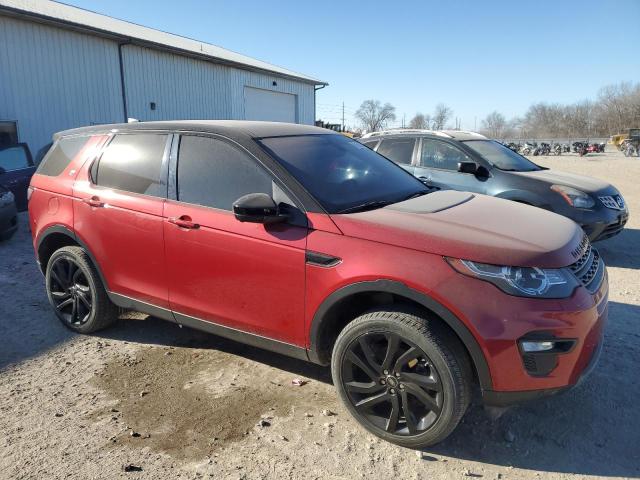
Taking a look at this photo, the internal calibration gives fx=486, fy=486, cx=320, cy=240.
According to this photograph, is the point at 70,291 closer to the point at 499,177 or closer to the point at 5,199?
the point at 5,199

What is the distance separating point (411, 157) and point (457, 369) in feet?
17.2

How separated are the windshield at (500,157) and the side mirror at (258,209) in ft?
15.8

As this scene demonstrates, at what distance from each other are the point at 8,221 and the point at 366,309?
6.91m

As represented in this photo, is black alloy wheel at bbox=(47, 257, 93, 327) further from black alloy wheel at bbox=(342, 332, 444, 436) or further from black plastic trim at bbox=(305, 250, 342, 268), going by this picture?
black alloy wheel at bbox=(342, 332, 444, 436)

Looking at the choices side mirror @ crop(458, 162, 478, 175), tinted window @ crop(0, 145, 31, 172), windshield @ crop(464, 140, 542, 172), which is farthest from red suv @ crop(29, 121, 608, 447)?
tinted window @ crop(0, 145, 31, 172)

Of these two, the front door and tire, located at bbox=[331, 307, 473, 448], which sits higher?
the front door

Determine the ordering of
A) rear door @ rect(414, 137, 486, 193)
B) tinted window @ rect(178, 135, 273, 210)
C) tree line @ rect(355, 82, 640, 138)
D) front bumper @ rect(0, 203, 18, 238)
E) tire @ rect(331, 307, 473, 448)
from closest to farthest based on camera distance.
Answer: tire @ rect(331, 307, 473, 448)
tinted window @ rect(178, 135, 273, 210)
rear door @ rect(414, 137, 486, 193)
front bumper @ rect(0, 203, 18, 238)
tree line @ rect(355, 82, 640, 138)

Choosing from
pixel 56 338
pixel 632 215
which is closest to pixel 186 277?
pixel 56 338

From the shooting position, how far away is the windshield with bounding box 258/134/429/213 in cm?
307

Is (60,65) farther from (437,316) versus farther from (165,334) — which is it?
(437,316)

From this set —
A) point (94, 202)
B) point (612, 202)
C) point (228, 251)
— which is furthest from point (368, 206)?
point (612, 202)

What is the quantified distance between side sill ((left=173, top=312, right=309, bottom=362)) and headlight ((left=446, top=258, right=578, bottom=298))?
114 cm

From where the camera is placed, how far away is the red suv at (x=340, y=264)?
7.95ft

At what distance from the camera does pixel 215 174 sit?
334 cm
